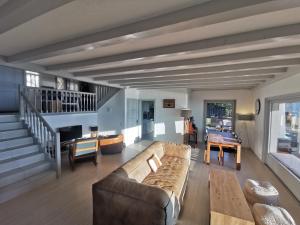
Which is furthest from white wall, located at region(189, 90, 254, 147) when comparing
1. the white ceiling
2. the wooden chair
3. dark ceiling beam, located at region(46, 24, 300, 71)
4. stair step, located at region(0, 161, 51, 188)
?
stair step, located at region(0, 161, 51, 188)

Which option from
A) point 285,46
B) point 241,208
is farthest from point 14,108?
point 285,46

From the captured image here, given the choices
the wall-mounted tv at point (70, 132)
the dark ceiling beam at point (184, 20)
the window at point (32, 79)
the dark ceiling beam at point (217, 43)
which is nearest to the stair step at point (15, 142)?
the wall-mounted tv at point (70, 132)

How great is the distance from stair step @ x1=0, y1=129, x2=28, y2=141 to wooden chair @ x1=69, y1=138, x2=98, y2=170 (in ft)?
3.86

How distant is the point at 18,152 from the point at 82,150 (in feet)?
4.44

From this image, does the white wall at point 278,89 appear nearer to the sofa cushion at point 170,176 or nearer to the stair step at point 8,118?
the sofa cushion at point 170,176

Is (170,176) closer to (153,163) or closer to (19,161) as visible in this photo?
(153,163)

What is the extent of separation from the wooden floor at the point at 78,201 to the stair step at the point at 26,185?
11 centimetres

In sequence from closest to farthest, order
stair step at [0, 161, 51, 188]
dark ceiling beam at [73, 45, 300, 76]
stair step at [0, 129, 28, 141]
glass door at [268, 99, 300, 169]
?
1. dark ceiling beam at [73, 45, 300, 76]
2. stair step at [0, 161, 51, 188]
3. stair step at [0, 129, 28, 141]
4. glass door at [268, 99, 300, 169]

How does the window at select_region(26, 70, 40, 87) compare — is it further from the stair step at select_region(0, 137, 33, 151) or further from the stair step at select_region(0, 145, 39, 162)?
the stair step at select_region(0, 145, 39, 162)

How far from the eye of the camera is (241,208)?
205 centimetres

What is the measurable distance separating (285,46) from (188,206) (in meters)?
2.91

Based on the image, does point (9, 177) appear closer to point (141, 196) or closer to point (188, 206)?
point (141, 196)

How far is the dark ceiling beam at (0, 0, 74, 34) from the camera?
1273 mm

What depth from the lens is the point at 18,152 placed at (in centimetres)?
359
